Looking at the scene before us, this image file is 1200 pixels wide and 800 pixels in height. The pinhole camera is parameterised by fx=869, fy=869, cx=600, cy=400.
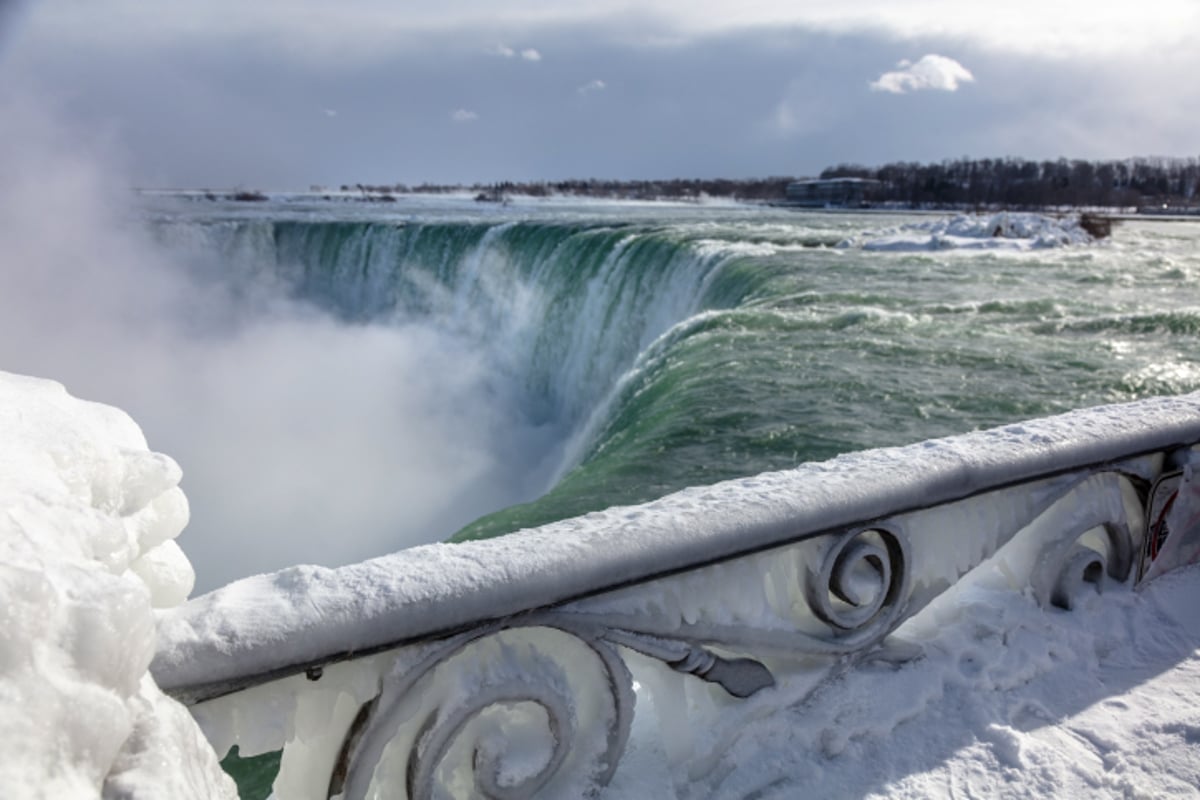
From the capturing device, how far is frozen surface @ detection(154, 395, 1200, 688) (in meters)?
1.11

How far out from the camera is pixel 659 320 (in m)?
13.0

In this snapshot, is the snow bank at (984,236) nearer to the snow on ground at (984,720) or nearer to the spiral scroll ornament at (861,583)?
the snow on ground at (984,720)

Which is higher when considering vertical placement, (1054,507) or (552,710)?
(1054,507)

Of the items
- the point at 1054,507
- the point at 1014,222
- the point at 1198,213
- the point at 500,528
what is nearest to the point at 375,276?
the point at 1014,222

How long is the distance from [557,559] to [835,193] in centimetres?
8507

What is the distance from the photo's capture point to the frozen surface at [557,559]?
1109 millimetres

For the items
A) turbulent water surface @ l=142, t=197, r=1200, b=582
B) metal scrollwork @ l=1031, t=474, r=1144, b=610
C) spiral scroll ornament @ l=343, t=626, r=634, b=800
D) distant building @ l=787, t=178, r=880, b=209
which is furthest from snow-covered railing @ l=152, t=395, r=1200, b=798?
distant building @ l=787, t=178, r=880, b=209

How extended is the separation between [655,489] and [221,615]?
3.61m

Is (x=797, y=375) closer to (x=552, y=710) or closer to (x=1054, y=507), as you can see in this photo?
(x=1054, y=507)

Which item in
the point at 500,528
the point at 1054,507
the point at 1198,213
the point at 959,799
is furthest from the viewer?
the point at 1198,213

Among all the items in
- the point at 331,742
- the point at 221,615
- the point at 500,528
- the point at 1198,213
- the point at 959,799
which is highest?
the point at 1198,213

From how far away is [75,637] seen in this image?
33.4 inches

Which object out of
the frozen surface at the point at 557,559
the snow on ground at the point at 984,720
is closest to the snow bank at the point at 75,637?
the frozen surface at the point at 557,559

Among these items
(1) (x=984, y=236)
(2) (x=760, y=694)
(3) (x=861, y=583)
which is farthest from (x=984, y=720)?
(1) (x=984, y=236)
